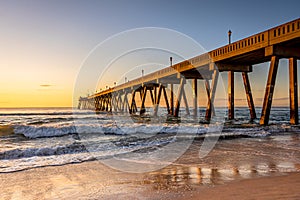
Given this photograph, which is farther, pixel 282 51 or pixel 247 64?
pixel 247 64

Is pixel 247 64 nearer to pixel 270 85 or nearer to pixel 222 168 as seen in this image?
pixel 270 85

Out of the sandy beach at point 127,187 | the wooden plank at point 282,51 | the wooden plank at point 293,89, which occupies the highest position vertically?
the wooden plank at point 282,51

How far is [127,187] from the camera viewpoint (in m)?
3.26

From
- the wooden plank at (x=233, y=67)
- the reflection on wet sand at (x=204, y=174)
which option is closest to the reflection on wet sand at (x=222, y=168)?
the reflection on wet sand at (x=204, y=174)

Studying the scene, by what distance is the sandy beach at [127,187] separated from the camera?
2.81 metres

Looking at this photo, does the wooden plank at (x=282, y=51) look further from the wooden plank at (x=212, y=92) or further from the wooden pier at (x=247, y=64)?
the wooden plank at (x=212, y=92)

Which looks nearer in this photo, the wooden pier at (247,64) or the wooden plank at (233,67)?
the wooden pier at (247,64)

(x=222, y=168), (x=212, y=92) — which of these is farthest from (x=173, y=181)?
(x=212, y=92)

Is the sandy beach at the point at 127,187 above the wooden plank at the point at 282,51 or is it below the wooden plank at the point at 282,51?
→ below

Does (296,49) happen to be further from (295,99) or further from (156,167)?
(156,167)

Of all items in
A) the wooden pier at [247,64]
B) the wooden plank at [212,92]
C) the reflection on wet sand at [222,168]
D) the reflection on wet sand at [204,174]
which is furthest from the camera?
the wooden plank at [212,92]

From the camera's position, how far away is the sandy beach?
9.23 ft

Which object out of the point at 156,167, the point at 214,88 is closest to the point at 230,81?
the point at 214,88

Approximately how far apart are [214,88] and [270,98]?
6.41 meters
